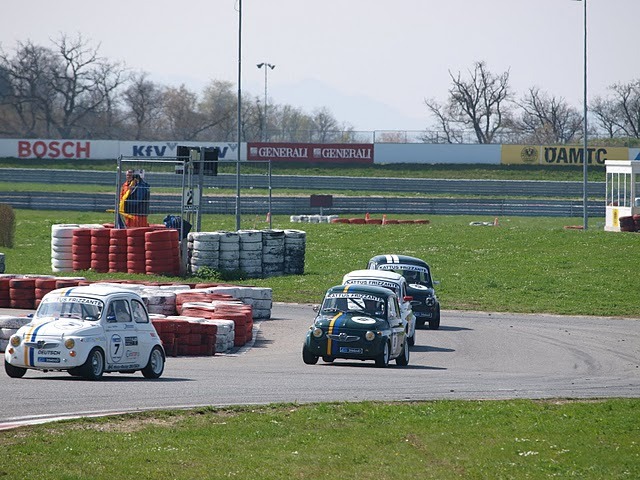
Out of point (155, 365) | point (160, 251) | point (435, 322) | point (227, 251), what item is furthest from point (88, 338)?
point (227, 251)

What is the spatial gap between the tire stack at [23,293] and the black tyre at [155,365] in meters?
9.76

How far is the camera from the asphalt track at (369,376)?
14414mm

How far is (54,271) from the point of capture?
33438mm

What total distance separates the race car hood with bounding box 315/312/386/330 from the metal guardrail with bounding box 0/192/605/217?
37.9 metres

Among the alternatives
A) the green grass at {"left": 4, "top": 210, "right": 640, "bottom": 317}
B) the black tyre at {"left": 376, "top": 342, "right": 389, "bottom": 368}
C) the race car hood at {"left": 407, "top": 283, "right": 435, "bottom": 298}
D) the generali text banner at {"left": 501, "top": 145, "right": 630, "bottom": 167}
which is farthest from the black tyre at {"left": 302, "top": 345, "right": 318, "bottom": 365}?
the generali text banner at {"left": 501, "top": 145, "right": 630, "bottom": 167}

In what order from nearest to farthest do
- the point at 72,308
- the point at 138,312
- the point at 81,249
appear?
1. the point at 72,308
2. the point at 138,312
3. the point at 81,249

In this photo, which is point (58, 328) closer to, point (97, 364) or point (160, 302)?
point (97, 364)

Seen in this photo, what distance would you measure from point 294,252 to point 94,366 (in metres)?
19.5

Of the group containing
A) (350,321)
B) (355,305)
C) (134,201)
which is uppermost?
(134,201)

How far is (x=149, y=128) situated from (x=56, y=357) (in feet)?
315


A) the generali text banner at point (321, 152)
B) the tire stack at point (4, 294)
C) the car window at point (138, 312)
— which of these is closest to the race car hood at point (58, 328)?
the car window at point (138, 312)

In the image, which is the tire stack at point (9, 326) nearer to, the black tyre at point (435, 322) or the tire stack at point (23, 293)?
the tire stack at point (23, 293)

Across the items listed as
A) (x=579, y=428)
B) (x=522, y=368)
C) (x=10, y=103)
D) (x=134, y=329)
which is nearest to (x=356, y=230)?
(x=522, y=368)

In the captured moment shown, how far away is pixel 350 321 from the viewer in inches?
782
